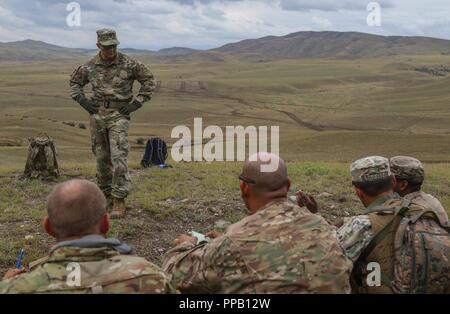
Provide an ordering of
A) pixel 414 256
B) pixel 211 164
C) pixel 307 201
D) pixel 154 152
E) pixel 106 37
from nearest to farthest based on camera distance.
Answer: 1. pixel 414 256
2. pixel 307 201
3. pixel 106 37
4. pixel 154 152
5. pixel 211 164

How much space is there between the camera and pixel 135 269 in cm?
317

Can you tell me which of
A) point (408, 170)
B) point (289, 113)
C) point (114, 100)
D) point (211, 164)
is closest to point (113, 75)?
point (114, 100)

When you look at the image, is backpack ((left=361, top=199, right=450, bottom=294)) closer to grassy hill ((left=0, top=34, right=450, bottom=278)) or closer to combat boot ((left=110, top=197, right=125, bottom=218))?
grassy hill ((left=0, top=34, right=450, bottom=278))

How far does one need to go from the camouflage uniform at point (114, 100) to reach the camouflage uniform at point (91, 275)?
562 cm

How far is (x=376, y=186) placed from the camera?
4727 millimetres

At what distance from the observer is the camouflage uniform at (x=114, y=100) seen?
28.9ft

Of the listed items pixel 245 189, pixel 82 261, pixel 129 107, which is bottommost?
pixel 82 261

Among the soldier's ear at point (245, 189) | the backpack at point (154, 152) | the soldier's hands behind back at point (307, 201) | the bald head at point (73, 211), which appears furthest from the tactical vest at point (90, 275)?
the backpack at point (154, 152)

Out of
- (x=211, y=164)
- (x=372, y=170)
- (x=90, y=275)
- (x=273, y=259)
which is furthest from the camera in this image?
(x=211, y=164)

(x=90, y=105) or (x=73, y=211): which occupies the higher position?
(x=90, y=105)

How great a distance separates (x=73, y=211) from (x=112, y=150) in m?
5.67

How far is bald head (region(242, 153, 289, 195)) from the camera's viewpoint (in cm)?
386

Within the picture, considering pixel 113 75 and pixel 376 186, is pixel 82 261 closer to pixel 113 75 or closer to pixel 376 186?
pixel 376 186

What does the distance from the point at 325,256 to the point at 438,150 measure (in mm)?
30312
